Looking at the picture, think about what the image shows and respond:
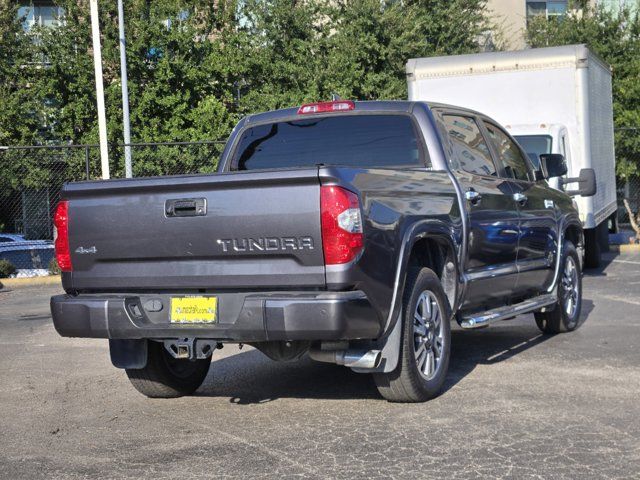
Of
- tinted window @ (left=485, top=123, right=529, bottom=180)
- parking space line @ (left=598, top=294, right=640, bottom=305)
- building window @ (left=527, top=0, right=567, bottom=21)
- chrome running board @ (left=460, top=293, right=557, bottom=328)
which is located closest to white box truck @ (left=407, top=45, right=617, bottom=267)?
parking space line @ (left=598, top=294, right=640, bottom=305)

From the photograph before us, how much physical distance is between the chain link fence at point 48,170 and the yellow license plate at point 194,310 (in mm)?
15522

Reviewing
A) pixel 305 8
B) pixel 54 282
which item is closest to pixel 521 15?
pixel 305 8

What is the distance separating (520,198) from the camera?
8477 millimetres

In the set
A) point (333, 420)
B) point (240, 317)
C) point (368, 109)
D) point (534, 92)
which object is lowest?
point (333, 420)

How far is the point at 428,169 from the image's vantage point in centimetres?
730

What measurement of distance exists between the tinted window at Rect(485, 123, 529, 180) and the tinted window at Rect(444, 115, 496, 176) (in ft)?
0.99

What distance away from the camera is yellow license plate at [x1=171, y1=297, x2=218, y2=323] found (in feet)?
20.0

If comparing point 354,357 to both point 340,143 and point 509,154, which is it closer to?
point 340,143

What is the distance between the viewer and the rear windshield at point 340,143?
7547mm

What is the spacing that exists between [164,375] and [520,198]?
3.20 meters

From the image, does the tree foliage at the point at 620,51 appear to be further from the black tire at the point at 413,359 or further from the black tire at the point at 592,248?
the black tire at the point at 413,359

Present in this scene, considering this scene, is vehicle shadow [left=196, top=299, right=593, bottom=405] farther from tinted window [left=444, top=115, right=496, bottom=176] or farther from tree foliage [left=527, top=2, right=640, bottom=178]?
tree foliage [left=527, top=2, right=640, bottom=178]

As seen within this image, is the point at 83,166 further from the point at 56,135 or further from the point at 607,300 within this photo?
the point at 607,300

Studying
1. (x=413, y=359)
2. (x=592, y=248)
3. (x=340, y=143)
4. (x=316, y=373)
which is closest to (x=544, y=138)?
(x=592, y=248)
